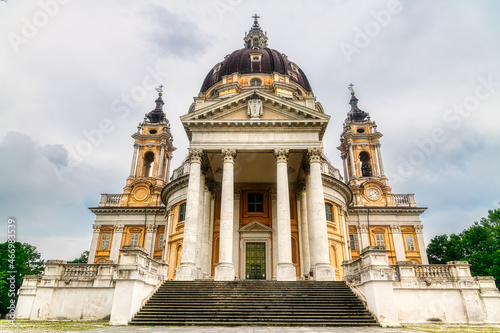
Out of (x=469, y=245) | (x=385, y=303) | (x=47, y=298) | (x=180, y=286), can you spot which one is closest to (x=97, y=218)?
(x=47, y=298)

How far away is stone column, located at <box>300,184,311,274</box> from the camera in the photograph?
76.2ft

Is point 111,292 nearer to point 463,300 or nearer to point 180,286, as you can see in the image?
point 180,286

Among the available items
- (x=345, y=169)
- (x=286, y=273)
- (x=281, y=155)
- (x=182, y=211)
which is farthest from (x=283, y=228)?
(x=345, y=169)

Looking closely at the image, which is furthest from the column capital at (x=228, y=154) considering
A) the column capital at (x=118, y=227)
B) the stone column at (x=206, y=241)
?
the column capital at (x=118, y=227)

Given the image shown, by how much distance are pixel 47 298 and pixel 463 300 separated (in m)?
19.1

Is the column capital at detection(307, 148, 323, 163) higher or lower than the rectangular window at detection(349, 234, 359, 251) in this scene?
higher

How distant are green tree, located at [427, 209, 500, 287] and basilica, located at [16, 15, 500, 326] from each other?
5.89 metres

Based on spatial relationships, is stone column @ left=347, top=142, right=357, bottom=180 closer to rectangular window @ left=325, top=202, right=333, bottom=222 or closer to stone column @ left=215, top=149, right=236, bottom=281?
rectangular window @ left=325, top=202, right=333, bottom=222

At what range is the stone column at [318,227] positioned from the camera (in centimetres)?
1772

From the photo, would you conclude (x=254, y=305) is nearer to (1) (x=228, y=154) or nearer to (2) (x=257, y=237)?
(1) (x=228, y=154)

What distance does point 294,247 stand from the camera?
2588 centimetres

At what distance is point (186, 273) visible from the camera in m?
17.6

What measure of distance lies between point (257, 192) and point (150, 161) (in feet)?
69.6

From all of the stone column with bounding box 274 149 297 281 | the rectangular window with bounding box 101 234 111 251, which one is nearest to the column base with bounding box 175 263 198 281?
the stone column with bounding box 274 149 297 281
